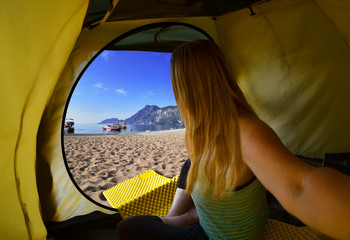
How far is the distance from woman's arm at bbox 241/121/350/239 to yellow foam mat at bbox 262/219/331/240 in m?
0.80

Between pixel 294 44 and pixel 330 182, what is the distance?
1100 mm

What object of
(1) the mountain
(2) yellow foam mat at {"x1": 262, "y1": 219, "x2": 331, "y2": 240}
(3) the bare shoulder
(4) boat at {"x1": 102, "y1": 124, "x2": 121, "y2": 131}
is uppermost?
(1) the mountain

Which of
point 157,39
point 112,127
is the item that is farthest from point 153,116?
point 157,39

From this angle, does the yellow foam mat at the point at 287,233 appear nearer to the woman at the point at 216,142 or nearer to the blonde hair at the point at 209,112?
the woman at the point at 216,142

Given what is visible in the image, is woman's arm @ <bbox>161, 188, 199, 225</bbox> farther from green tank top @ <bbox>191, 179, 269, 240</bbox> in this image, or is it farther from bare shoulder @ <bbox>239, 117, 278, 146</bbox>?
bare shoulder @ <bbox>239, 117, 278, 146</bbox>

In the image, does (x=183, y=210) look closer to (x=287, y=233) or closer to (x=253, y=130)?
(x=287, y=233)

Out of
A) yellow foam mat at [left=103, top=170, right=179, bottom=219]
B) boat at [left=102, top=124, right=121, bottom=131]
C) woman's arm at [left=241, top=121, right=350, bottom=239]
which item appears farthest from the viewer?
boat at [left=102, top=124, right=121, bottom=131]

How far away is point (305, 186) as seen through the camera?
13.1 inches

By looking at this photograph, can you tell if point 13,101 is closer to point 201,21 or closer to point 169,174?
point 201,21

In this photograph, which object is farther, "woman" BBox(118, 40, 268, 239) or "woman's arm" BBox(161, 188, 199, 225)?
"woman's arm" BBox(161, 188, 199, 225)

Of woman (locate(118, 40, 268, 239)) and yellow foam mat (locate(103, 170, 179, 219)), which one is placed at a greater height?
woman (locate(118, 40, 268, 239))

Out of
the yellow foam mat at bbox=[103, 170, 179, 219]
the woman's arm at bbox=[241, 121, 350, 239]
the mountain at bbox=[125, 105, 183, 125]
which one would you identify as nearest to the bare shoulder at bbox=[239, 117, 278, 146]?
the woman's arm at bbox=[241, 121, 350, 239]

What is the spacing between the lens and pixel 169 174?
8.93ft

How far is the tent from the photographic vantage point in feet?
2.01
